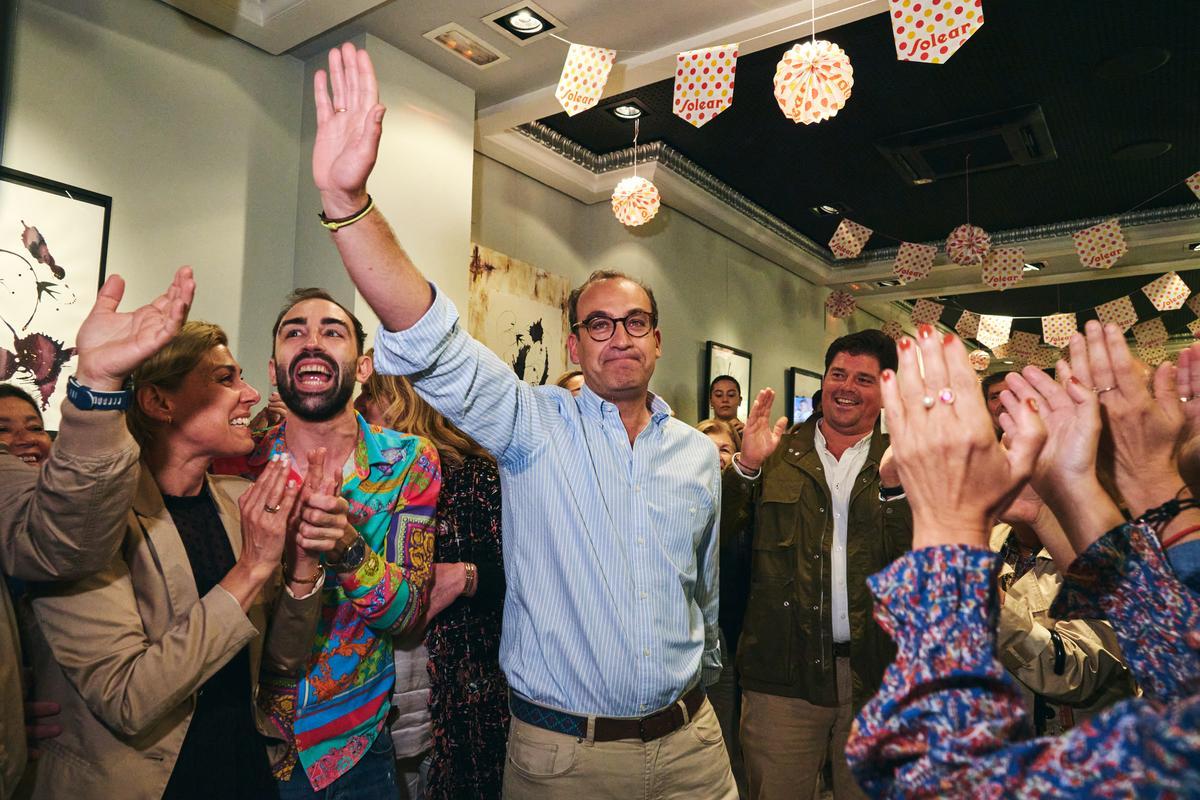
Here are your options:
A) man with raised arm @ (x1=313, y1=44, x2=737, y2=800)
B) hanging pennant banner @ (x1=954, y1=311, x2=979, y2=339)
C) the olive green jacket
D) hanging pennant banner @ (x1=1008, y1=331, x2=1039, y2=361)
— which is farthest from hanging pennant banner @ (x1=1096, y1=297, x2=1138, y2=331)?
man with raised arm @ (x1=313, y1=44, x2=737, y2=800)

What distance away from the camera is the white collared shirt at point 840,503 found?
7.98 feet

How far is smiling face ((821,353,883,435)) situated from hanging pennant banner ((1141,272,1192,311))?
190 inches

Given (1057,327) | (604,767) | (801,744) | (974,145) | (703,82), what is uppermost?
(974,145)

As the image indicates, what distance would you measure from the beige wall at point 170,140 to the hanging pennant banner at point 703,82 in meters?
1.89

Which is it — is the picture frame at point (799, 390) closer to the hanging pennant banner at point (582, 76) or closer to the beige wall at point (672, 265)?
the beige wall at point (672, 265)

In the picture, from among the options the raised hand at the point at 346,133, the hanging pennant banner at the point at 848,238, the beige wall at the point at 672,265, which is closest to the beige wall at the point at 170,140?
the beige wall at the point at 672,265

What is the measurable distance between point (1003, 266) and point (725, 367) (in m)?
2.29

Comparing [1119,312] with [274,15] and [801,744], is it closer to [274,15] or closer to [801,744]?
[801,744]

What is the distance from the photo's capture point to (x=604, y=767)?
1.56 metres

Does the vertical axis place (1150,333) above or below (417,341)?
above

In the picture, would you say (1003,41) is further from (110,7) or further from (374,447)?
(110,7)

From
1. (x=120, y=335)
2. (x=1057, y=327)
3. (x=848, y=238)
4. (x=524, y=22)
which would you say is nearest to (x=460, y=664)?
(x=120, y=335)

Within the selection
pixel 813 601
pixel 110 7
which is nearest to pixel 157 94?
pixel 110 7

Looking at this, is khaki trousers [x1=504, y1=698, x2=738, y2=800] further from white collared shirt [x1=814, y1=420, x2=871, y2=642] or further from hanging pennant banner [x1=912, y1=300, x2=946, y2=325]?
hanging pennant banner [x1=912, y1=300, x2=946, y2=325]
